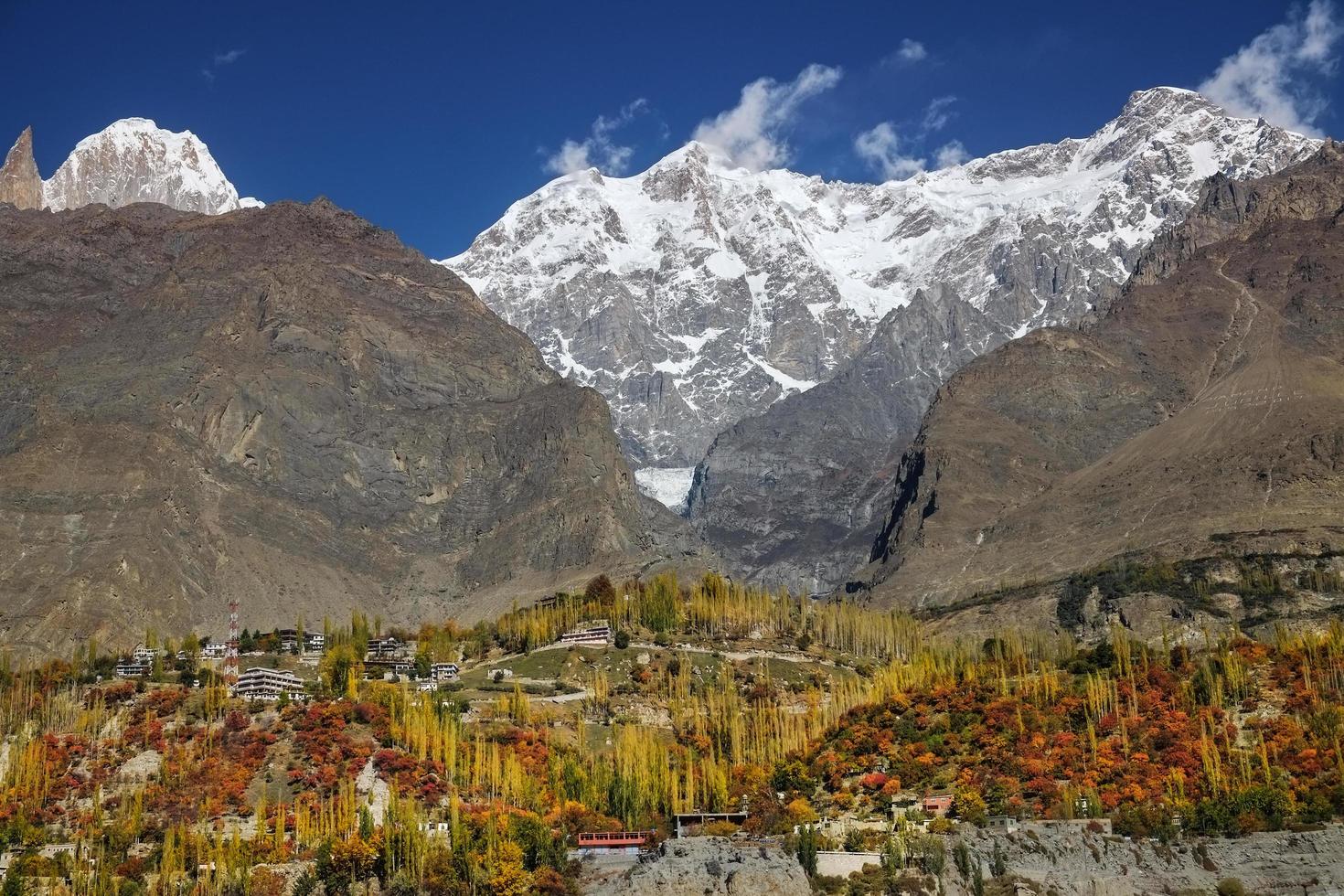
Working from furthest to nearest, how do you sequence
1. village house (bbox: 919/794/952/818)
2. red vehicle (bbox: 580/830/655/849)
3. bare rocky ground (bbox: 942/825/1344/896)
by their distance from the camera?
1. village house (bbox: 919/794/952/818)
2. red vehicle (bbox: 580/830/655/849)
3. bare rocky ground (bbox: 942/825/1344/896)

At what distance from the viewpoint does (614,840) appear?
394 ft

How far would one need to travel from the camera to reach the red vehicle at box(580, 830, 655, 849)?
118537 mm

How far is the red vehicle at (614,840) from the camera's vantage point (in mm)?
118537

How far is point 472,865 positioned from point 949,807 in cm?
3291

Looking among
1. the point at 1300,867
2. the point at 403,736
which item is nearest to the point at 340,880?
the point at 403,736

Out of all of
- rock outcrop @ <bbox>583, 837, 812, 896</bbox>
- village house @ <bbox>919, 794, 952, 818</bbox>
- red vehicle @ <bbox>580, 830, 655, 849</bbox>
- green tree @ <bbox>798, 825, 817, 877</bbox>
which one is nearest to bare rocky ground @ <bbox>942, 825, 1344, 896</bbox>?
green tree @ <bbox>798, 825, 817, 877</bbox>

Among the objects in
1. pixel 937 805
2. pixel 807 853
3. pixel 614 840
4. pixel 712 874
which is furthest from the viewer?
pixel 937 805

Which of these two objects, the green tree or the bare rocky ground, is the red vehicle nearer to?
the green tree

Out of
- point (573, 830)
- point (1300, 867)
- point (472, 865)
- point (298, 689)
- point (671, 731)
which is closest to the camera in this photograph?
point (1300, 867)

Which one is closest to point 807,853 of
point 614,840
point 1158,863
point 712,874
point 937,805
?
point 712,874

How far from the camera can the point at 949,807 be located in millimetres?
124875

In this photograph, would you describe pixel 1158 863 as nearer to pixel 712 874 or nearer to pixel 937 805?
pixel 937 805

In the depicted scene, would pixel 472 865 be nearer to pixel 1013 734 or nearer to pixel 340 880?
pixel 340 880

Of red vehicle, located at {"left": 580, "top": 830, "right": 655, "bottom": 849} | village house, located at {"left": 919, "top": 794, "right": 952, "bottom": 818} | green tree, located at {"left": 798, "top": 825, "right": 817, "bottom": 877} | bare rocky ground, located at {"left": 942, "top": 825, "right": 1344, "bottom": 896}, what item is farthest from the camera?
village house, located at {"left": 919, "top": 794, "right": 952, "bottom": 818}
